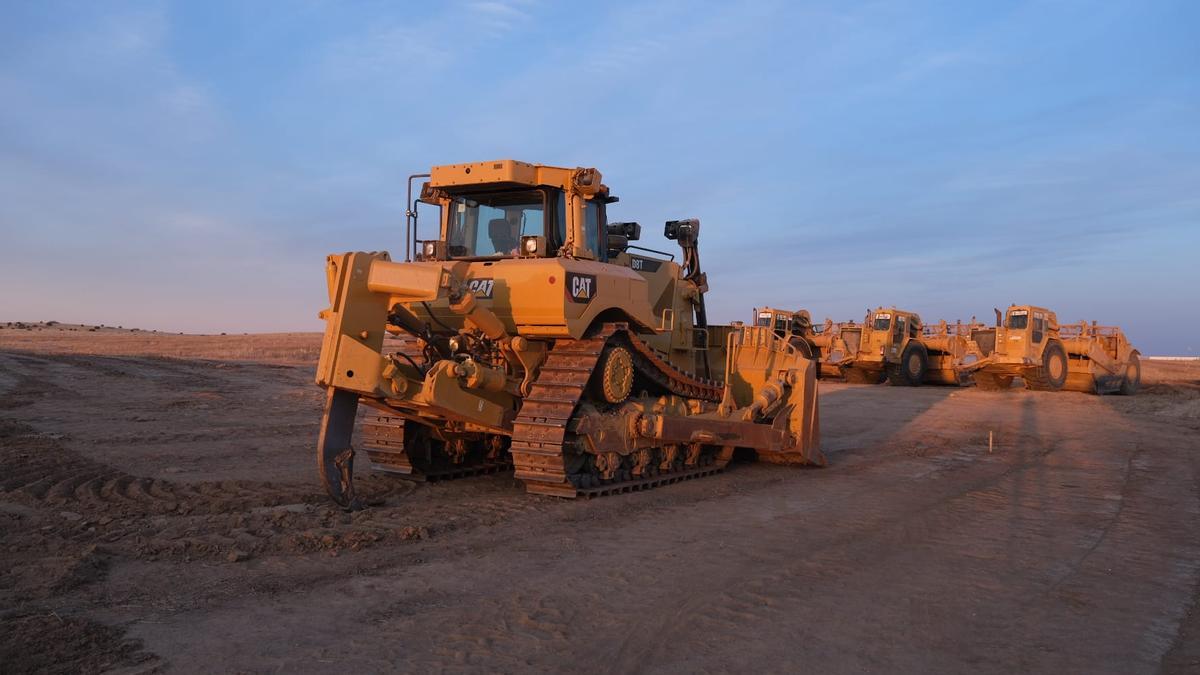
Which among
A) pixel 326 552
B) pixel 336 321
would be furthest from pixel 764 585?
pixel 336 321

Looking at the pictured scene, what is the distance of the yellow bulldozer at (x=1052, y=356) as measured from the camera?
26625 mm

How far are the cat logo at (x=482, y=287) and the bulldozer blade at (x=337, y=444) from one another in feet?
5.81

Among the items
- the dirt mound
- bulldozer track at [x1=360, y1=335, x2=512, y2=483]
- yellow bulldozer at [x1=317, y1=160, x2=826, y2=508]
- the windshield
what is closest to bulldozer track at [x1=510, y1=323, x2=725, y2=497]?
yellow bulldozer at [x1=317, y1=160, x2=826, y2=508]

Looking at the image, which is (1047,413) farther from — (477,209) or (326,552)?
(326,552)

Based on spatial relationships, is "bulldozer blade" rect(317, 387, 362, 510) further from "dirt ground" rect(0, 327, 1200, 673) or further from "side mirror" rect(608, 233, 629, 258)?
"side mirror" rect(608, 233, 629, 258)

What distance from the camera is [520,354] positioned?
881 cm

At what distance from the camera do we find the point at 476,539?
278 inches

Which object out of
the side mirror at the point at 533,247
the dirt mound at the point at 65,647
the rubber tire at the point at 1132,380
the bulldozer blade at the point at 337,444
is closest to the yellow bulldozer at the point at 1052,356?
the rubber tire at the point at 1132,380

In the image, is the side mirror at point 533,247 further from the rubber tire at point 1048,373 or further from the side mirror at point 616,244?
the rubber tire at point 1048,373

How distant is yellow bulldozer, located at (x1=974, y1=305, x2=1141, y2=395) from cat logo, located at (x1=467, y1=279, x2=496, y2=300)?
22446mm

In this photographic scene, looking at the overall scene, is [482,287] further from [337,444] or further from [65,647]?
[65,647]

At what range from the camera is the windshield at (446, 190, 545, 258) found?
9.30m

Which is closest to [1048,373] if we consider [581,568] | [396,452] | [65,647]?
[396,452]

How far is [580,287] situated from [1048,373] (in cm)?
2356
